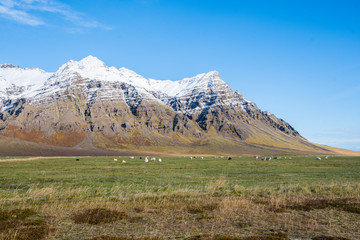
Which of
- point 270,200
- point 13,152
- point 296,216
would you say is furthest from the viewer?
point 13,152

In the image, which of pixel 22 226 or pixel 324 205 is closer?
pixel 22 226

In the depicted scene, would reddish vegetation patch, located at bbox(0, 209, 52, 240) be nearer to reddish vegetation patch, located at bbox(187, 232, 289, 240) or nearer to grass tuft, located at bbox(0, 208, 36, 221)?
grass tuft, located at bbox(0, 208, 36, 221)

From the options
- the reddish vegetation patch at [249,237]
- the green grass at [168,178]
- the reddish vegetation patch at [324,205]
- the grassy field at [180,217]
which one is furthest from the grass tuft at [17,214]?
the reddish vegetation patch at [324,205]

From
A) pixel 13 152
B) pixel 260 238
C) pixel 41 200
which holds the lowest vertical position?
pixel 13 152

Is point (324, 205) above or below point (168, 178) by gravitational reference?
above

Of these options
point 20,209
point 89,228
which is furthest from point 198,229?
point 20,209

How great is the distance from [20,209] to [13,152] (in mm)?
189406

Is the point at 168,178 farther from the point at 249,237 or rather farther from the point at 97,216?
the point at 249,237

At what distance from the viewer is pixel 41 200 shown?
19.8 m

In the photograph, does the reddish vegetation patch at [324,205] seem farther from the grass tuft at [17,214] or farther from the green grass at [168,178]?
the grass tuft at [17,214]

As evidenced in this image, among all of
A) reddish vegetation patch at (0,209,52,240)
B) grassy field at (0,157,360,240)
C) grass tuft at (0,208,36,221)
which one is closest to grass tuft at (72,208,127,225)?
grassy field at (0,157,360,240)

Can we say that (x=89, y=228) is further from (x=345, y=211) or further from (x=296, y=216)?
(x=345, y=211)

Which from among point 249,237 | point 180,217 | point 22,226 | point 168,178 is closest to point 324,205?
point 249,237

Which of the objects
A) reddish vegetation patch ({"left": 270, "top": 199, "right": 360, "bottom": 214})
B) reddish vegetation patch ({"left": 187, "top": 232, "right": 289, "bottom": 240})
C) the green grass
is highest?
reddish vegetation patch ({"left": 270, "top": 199, "right": 360, "bottom": 214})
